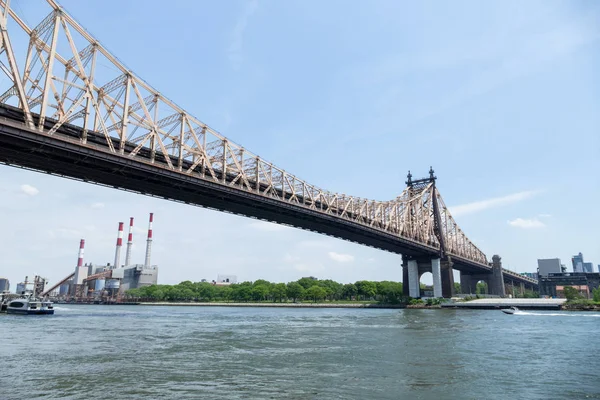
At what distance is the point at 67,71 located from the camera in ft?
109

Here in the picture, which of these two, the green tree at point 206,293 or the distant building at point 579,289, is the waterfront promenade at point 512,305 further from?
the green tree at point 206,293

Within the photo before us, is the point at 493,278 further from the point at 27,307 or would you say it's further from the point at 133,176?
the point at 27,307

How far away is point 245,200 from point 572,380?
125ft

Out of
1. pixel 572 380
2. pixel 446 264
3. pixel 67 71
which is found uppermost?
pixel 67 71

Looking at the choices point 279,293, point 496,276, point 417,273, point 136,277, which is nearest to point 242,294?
point 279,293

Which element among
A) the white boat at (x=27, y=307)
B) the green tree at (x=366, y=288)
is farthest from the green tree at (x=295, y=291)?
the white boat at (x=27, y=307)

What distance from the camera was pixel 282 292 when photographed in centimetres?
13738

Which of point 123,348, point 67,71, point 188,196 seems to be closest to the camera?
point 123,348

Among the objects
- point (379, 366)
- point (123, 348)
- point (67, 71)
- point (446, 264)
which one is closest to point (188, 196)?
point (67, 71)

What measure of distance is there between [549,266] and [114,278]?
16792 cm

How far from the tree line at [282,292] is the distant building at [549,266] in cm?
5674

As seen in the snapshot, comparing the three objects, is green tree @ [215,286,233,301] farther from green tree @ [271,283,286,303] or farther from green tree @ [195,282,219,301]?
green tree @ [271,283,286,303]

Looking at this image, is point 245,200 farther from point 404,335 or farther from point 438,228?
point 438,228

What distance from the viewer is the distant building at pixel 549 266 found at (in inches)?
6147
